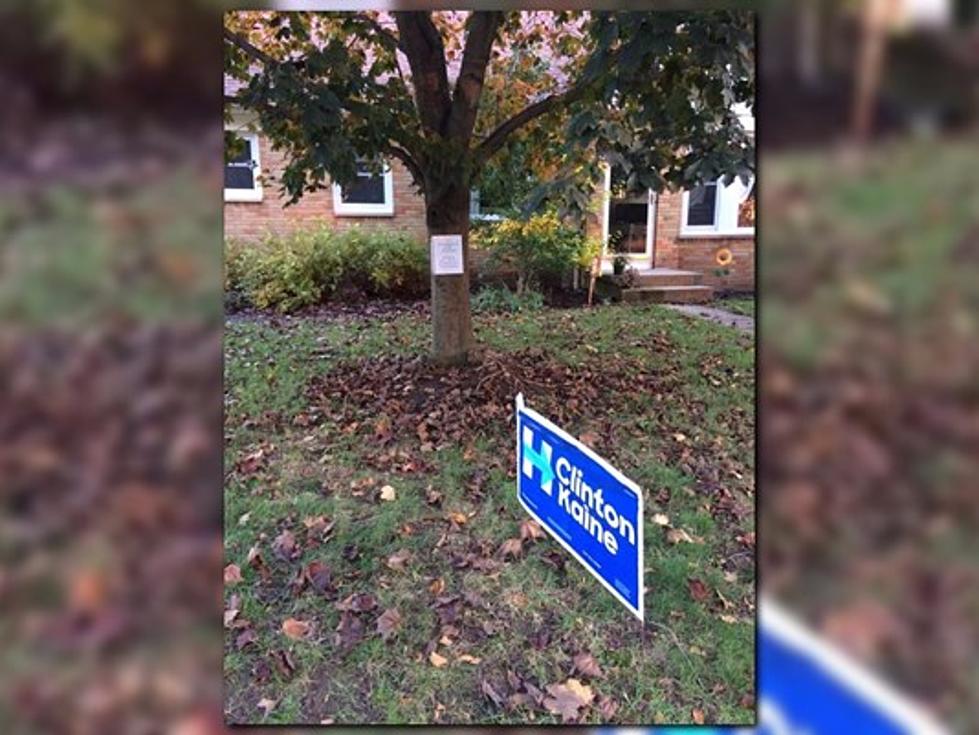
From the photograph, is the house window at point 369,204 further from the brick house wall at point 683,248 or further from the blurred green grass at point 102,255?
the blurred green grass at point 102,255

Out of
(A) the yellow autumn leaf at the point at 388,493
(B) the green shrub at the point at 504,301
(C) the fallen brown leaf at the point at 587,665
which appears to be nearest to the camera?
(C) the fallen brown leaf at the point at 587,665

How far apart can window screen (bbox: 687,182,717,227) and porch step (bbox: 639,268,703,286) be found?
51 centimetres

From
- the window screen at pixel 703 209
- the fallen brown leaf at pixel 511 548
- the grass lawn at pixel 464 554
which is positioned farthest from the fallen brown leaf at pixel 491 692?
the window screen at pixel 703 209

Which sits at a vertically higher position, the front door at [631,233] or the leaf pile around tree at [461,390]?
the front door at [631,233]

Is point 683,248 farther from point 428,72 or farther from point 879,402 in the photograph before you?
point 879,402

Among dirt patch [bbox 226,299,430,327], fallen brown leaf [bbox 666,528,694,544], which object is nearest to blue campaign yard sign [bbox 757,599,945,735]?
fallen brown leaf [bbox 666,528,694,544]

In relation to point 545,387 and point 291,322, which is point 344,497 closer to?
point 545,387

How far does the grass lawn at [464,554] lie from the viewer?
1637mm

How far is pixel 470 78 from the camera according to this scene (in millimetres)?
3127

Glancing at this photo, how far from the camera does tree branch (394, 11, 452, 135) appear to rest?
2.97 metres

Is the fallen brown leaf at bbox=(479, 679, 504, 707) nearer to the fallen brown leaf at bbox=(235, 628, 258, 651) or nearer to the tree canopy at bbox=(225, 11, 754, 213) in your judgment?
the fallen brown leaf at bbox=(235, 628, 258, 651)

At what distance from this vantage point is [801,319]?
111 cm

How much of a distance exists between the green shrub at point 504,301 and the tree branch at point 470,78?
98.6 inches

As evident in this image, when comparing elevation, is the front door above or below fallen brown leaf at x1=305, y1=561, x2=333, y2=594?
above
